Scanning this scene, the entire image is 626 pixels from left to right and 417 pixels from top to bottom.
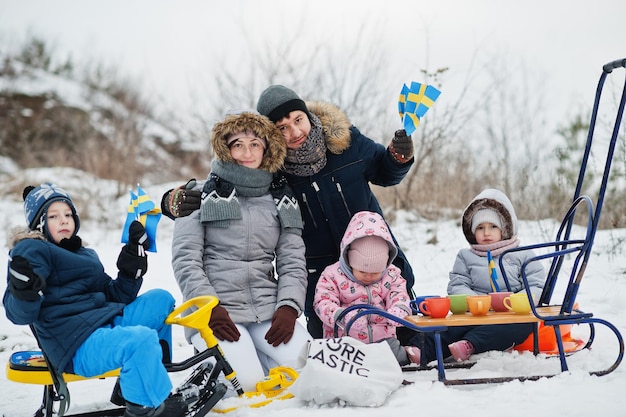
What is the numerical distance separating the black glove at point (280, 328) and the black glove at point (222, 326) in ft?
0.68

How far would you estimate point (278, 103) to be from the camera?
3.64 meters

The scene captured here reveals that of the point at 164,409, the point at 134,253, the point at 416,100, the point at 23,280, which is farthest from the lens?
the point at 416,100

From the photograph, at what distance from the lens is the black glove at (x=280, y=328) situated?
3.23 metres

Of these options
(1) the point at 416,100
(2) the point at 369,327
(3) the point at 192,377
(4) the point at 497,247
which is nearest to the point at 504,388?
(2) the point at 369,327

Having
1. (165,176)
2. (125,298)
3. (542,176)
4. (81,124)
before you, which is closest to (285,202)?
(125,298)

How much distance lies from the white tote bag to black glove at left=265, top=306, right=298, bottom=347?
0.31 m

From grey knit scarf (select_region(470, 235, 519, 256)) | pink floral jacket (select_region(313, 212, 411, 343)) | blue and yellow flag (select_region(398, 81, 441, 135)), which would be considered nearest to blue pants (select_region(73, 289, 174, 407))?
pink floral jacket (select_region(313, 212, 411, 343))

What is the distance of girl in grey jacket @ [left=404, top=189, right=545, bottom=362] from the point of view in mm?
3473

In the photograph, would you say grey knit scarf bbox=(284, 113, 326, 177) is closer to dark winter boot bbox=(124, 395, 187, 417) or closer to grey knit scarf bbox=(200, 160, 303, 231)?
grey knit scarf bbox=(200, 160, 303, 231)

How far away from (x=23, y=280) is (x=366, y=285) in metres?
1.88

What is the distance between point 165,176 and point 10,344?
33.9 feet

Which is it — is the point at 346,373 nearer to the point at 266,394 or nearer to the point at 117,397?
the point at 266,394

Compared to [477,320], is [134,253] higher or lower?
higher

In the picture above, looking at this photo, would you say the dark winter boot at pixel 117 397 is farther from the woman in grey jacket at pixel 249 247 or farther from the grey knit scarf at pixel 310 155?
the grey knit scarf at pixel 310 155
